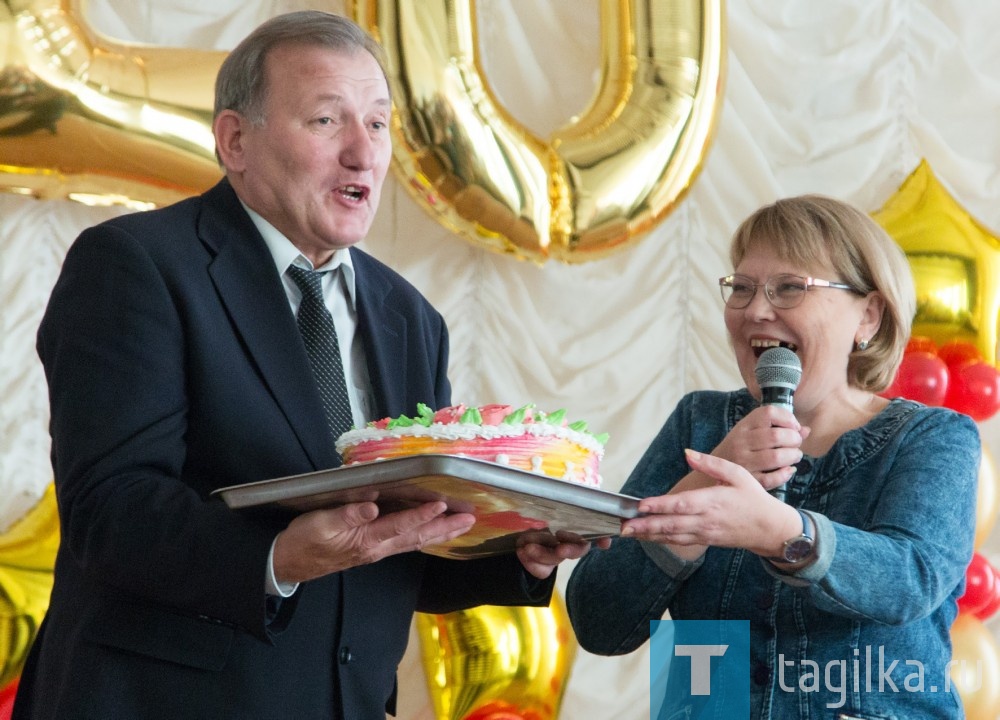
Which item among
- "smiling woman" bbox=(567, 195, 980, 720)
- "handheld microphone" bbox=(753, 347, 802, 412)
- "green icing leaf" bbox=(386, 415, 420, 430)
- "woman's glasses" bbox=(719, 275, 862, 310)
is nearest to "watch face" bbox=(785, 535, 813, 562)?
"smiling woman" bbox=(567, 195, 980, 720)

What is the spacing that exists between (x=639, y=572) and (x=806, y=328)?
0.42 meters

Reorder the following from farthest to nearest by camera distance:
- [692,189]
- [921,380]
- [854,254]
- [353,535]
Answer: [692,189]
[921,380]
[854,254]
[353,535]

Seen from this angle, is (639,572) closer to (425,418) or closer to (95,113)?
(425,418)

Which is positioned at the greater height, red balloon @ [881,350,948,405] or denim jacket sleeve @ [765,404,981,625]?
denim jacket sleeve @ [765,404,981,625]

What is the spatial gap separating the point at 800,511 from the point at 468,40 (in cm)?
162

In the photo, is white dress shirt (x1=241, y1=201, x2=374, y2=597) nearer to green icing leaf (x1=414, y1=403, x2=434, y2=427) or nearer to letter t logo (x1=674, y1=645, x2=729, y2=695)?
green icing leaf (x1=414, y1=403, x2=434, y2=427)

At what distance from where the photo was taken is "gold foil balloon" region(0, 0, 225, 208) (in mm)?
2619

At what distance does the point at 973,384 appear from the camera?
3.07 meters

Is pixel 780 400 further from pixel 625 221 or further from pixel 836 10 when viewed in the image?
pixel 836 10

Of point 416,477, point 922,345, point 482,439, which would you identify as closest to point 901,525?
point 482,439

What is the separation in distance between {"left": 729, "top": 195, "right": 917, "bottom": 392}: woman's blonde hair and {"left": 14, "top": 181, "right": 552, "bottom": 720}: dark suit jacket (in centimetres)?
72

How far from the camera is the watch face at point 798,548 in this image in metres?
1.65

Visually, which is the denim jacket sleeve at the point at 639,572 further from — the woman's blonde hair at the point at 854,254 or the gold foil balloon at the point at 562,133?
the gold foil balloon at the point at 562,133

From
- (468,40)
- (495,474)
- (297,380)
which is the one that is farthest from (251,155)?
(468,40)
